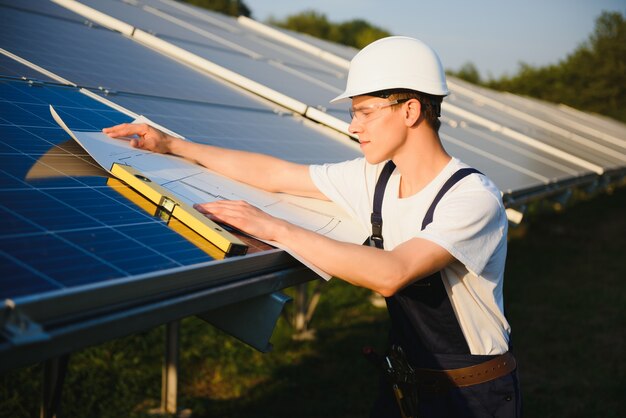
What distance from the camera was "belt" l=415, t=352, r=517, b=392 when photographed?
9.14 feet

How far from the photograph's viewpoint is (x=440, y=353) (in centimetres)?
281

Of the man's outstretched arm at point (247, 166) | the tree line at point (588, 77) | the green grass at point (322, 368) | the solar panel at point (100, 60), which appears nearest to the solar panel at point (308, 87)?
the solar panel at point (100, 60)

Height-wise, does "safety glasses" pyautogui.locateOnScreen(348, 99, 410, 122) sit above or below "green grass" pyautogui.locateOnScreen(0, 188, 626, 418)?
above

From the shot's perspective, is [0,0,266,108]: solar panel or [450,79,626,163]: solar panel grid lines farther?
[450,79,626,163]: solar panel grid lines

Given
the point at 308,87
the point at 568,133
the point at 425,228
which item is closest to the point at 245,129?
the point at 425,228

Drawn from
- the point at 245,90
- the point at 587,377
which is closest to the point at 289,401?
the point at 245,90

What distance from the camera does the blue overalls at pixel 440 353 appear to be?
108 inches

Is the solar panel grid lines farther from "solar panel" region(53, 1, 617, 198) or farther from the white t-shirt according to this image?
the white t-shirt

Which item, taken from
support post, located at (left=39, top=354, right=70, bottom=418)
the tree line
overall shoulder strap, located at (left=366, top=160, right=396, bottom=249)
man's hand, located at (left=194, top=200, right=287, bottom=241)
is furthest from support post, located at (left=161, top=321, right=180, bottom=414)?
the tree line

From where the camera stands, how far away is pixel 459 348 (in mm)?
2789

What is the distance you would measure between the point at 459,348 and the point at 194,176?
1335 millimetres

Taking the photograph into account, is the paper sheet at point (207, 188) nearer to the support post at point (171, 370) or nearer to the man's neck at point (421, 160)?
the man's neck at point (421, 160)

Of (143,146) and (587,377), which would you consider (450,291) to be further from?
(587,377)

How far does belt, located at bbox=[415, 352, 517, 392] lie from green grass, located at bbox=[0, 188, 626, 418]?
2.96 metres
